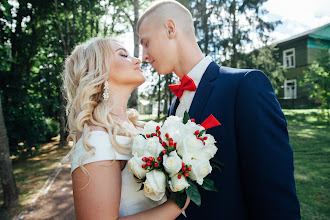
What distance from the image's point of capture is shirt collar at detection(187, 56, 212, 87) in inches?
99.7

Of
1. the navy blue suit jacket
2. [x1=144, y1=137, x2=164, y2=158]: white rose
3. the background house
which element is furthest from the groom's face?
the background house

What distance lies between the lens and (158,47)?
2.76 meters

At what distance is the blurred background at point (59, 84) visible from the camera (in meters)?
6.17

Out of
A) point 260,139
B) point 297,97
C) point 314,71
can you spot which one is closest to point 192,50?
point 260,139

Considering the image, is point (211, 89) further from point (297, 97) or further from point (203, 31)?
point (297, 97)

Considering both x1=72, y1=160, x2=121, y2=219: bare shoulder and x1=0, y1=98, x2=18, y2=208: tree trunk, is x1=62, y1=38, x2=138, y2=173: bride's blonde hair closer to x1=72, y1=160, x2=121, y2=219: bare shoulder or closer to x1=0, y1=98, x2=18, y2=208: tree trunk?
x1=72, y1=160, x2=121, y2=219: bare shoulder

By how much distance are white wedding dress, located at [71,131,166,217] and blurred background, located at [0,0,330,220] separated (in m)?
1.42

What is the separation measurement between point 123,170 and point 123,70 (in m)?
1.23

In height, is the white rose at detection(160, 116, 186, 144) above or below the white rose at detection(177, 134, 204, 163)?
above

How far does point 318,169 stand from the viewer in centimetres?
674

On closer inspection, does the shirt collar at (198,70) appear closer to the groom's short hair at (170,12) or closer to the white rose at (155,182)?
the groom's short hair at (170,12)

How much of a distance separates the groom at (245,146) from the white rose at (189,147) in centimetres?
50

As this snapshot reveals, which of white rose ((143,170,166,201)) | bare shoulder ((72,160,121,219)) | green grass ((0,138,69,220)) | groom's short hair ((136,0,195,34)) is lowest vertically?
green grass ((0,138,69,220))

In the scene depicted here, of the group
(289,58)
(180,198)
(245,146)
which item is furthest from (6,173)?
(289,58)
